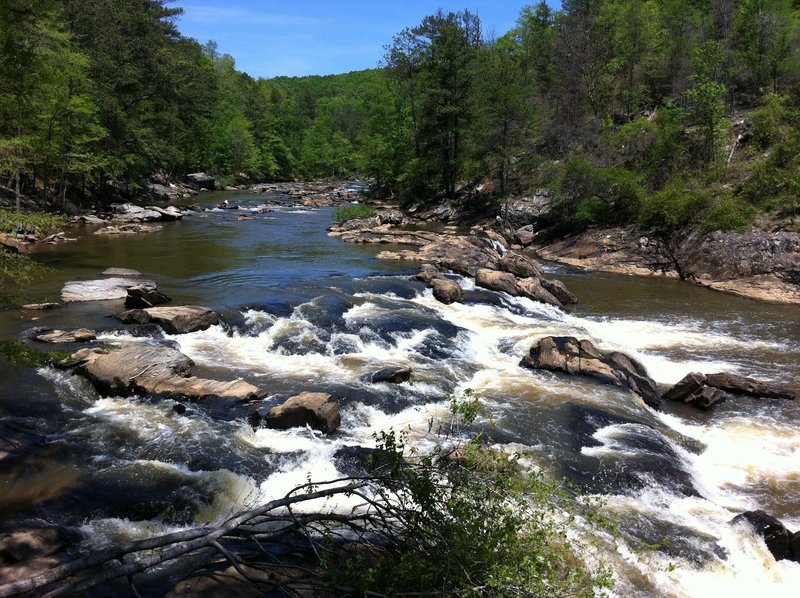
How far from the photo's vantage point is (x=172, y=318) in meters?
14.0

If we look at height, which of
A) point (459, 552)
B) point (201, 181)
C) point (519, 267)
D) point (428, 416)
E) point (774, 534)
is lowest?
point (428, 416)

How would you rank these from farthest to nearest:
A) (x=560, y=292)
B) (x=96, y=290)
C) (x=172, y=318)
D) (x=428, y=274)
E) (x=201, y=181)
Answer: (x=201, y=181) → (x=428, y=274) → (x=560, y=292) → (x=96, y=290) → (x=172, y=318)

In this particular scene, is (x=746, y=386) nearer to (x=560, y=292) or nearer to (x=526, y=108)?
(x=560, y=292)

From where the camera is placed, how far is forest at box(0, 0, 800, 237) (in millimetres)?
24875

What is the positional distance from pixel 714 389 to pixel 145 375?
1216 centimetres

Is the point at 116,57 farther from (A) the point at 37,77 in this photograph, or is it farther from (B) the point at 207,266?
(B) the point at 207,266

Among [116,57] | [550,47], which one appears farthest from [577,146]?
[116,57]

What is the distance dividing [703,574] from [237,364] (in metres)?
9.83

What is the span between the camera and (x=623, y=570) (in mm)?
6582

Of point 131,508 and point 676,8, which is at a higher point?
point 676,8

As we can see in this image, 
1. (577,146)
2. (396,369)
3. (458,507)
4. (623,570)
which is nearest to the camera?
(458,507)

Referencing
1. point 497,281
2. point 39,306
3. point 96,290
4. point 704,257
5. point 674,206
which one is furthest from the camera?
point 674,206

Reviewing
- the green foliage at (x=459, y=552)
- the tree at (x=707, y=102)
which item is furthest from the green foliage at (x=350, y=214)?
the green foliage at (x=459, y=552)

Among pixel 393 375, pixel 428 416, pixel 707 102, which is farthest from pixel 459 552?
pixel 707 102
